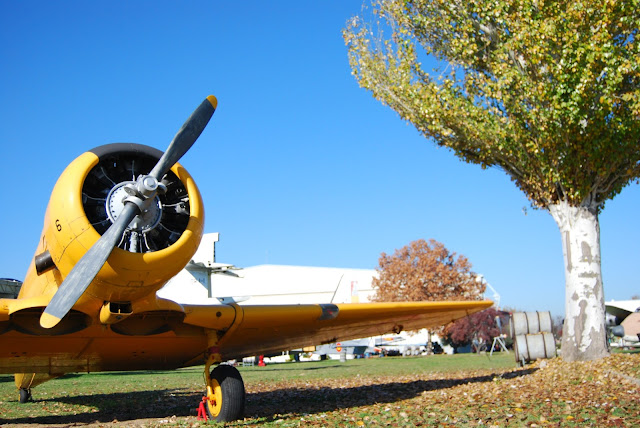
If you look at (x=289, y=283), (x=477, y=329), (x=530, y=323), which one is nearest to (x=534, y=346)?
(x=530, y=323)

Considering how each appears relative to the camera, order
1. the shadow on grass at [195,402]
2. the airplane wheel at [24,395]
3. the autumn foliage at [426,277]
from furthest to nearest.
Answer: the autumn foliage at [426,277]
the airplane wheel at [24,395]
the shadow on grass at [195,402]

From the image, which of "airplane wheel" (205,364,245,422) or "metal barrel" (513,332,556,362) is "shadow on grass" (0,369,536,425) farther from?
"metal barrel" (513,332,556,362)

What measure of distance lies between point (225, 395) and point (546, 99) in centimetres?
889

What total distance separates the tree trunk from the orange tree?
0.07 feet

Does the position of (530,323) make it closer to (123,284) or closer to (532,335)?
(532,335)

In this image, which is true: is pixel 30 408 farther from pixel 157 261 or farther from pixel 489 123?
pixel 489 123

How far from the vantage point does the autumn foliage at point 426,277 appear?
50000 mm

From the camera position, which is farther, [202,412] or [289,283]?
[289,283]

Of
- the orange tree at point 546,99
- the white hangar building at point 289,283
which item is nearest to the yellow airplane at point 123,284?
the orange tree at point 546,99

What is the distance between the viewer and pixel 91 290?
Result: 625 cm

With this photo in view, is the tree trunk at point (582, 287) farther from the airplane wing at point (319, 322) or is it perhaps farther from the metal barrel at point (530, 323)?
the airplane wing at point (319, 322)

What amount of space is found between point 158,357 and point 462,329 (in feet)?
120

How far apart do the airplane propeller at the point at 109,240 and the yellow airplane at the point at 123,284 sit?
0.04ft

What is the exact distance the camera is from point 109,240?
567cm
